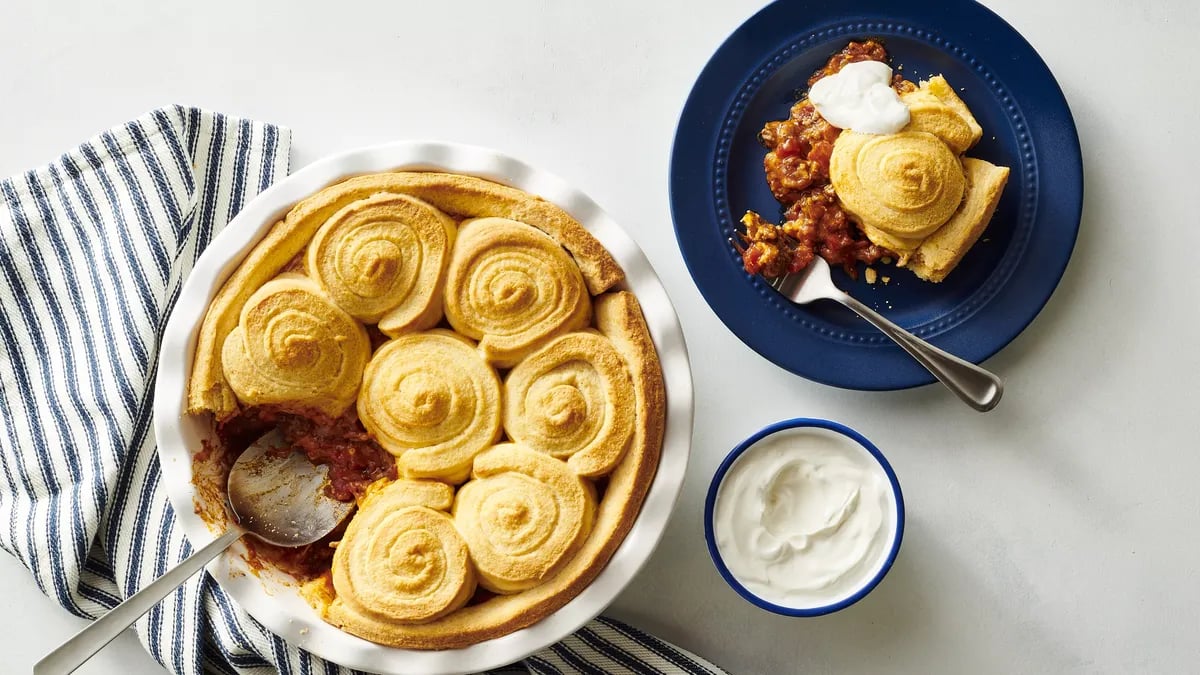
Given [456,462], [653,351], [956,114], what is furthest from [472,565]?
[956,114]

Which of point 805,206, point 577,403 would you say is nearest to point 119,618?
point 577,403

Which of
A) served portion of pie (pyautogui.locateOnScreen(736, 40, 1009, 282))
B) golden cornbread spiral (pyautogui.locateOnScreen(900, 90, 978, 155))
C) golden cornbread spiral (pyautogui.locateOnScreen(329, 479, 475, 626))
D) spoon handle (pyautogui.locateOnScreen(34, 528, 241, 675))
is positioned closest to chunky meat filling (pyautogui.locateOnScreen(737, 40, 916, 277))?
served portion of pie (pyautogui.locateOnScreen(736, 40, 1009, 282))

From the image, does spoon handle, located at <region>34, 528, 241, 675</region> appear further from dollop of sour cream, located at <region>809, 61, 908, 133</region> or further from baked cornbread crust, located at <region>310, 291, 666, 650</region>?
dollop of sour cream, located at <region>809, 61, 908, 133</region>

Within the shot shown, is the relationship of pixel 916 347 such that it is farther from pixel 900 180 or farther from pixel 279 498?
pixel 279 498

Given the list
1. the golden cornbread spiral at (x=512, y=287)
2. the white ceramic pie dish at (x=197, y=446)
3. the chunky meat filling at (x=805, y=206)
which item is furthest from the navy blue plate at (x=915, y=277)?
the golden cornbread spiral at (x=512, y=287)

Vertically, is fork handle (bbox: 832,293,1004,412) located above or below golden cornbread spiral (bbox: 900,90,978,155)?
below

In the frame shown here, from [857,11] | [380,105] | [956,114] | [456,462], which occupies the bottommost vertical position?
[456,462]

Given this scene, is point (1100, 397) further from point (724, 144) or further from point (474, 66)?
point (474, 66)
